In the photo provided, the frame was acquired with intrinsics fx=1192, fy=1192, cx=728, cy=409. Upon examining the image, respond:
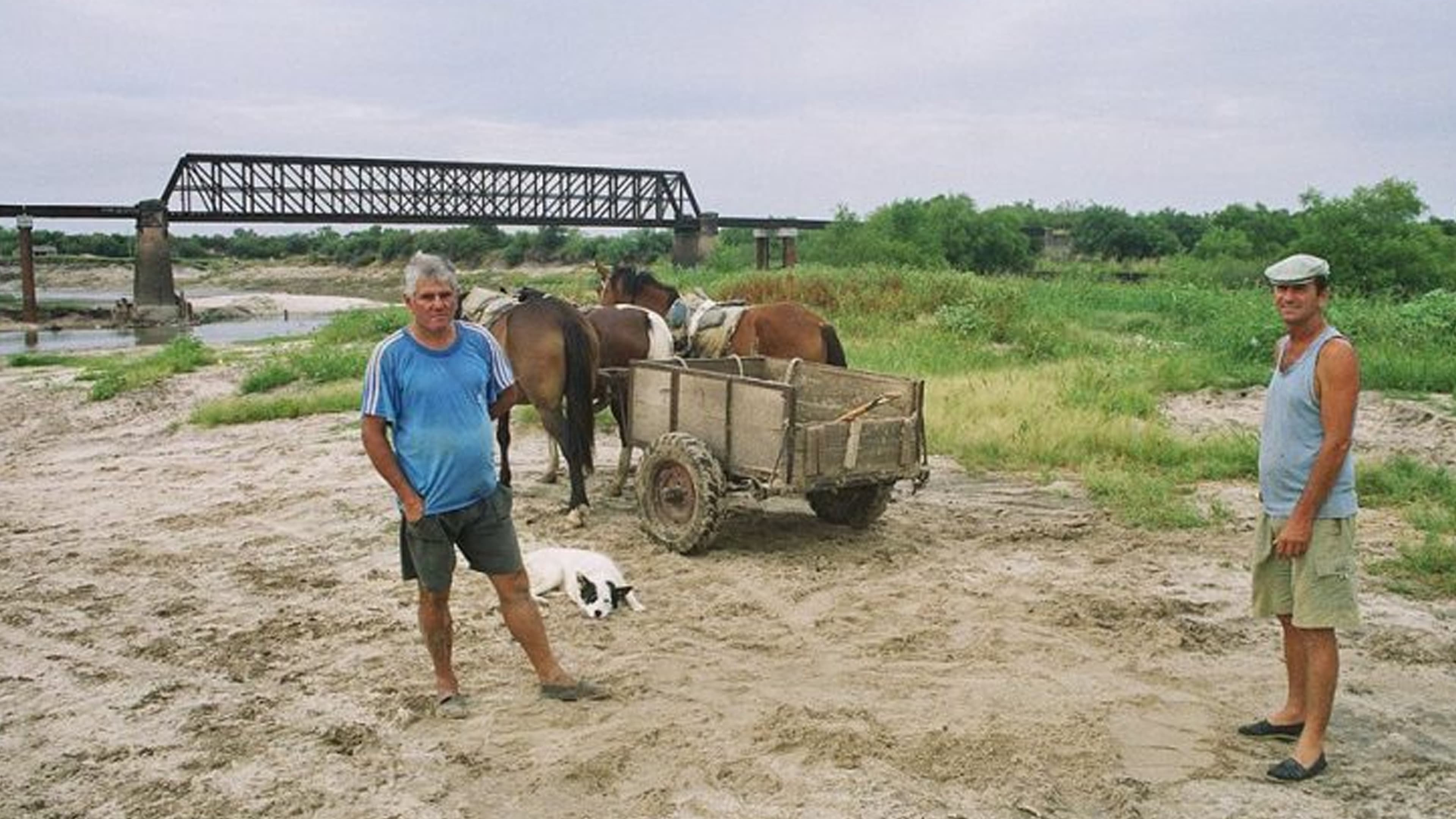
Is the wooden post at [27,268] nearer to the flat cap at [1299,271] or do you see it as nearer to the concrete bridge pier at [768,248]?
the concrete bridge pier at [768,248]

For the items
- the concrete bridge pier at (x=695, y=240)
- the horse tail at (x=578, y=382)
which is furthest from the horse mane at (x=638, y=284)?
the concrete bridge pier at (x=695, y=240)

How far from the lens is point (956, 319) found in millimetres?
18859

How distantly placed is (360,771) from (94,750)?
3.81ft

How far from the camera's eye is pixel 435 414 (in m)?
4.75

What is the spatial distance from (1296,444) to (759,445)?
3533 millimetres

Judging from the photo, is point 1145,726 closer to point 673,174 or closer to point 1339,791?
point 1339,791

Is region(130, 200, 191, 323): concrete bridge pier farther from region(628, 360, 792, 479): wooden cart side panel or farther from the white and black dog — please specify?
→ the white and black dog

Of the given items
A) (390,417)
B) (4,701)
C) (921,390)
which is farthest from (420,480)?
(921,390)

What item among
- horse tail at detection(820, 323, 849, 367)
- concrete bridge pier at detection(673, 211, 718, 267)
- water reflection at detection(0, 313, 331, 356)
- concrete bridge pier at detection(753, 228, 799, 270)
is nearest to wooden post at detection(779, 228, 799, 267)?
concrete bridge pier at detection(753, 228, 799, 270)

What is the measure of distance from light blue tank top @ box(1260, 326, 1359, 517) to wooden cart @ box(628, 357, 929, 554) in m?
2.98

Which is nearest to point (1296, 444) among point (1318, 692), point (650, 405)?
point (1318, 692)

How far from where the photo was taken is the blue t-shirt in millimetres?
4715

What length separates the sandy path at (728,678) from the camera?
171 inches

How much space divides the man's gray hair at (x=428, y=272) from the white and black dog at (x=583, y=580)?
200 cm
